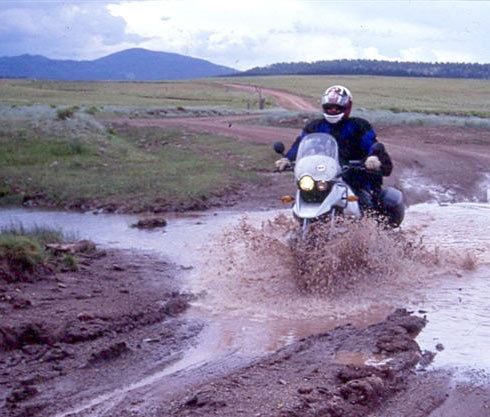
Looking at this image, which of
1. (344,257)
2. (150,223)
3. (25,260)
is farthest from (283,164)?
(150,223)

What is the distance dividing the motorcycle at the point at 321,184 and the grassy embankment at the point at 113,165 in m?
6.16

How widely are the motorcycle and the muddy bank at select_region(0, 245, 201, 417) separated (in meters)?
1.51

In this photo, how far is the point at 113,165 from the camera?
20.2m

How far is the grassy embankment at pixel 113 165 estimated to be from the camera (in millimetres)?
16516

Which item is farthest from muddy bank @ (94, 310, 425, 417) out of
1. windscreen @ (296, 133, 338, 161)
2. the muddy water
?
windscreen @ (296, 133, 338, 161)

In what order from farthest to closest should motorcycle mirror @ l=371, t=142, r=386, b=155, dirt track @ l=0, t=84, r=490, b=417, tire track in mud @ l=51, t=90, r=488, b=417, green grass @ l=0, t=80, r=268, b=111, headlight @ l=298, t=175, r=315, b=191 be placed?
green grass @ l=0, t=80, r=268, b=111 → motorcycle mirror @ l=371, t=142, r=386, b=155 → headlight @ l=298, t=175, r=315, b=191 → dirt track @ l=0, t=84, r=490, b=417 → tire track in mud @ l=51, t=90, r=488, b=417

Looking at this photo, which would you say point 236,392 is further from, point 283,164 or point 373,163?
point 283,164

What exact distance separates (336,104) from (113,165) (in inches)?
426

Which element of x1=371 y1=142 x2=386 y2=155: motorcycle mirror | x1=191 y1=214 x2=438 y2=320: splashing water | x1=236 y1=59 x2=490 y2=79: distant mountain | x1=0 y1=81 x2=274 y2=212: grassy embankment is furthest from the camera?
x1=236 y1=59 x2=490 y2=79: distant mountain

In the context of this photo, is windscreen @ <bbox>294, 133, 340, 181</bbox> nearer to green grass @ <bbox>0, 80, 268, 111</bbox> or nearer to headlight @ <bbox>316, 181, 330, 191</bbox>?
headlight @ <bbox>316, 181, 330, 191</bbox>

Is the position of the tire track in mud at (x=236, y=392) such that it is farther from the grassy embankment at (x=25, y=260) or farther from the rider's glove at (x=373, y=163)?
the grassy embankment at (x=25, y=260)

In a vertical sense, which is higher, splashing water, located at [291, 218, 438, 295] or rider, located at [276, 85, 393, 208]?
rider, located at [276, 85, 393, 208]

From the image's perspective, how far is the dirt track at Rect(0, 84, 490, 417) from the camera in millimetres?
5785

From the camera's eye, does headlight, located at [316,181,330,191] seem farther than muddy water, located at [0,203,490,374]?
Yes
